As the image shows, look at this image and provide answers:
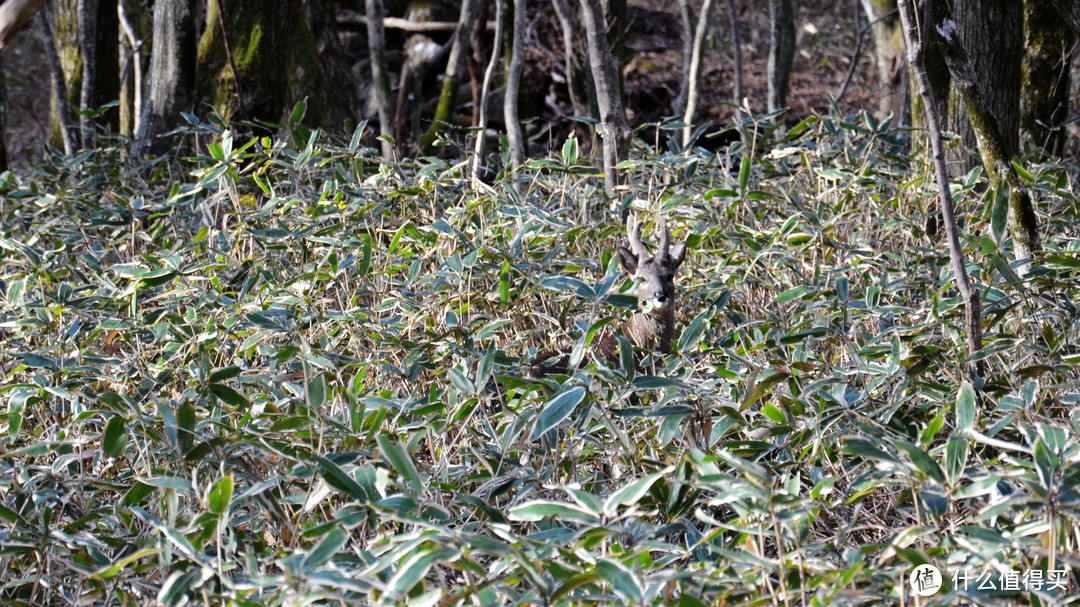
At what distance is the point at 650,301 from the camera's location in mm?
2283

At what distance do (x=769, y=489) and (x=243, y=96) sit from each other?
3801 mm

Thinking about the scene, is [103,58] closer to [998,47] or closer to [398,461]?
[998,47]

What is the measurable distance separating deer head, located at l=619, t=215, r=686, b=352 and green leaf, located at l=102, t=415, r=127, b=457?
120 cm

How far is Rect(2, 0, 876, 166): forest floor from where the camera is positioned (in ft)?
30.7

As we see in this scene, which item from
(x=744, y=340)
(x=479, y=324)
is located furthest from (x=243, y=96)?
(x=744, y=340)

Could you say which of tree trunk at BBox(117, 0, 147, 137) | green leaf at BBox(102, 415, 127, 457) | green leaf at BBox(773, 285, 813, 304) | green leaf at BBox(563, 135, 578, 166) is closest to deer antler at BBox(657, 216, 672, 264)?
green leaf at BBox(773, 285, 813, 304)

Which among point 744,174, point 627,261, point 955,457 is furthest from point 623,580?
point 744,174

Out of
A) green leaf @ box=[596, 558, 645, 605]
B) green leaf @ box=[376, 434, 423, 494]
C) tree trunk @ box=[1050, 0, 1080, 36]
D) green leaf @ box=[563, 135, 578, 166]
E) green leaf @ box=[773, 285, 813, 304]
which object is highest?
tree trunk @ box=[1050, 0, 1080, 36]

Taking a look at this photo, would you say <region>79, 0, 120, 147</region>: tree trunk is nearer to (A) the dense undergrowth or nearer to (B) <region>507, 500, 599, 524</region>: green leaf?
(A) the dense undergrowth

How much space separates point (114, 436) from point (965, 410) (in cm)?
144

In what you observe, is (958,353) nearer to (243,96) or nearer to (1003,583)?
(1003,583)

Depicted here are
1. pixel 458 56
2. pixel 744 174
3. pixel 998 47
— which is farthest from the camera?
pixel 458 56

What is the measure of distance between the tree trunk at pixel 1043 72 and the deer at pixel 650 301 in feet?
6.80

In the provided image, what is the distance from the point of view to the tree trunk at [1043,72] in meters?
3.60
